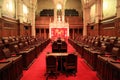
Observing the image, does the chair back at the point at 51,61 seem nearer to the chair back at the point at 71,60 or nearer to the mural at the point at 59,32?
the chair back at the point at 71,60

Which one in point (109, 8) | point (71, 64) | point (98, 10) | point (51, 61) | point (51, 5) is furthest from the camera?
point (51, 5)

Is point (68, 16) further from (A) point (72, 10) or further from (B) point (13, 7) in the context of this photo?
(B) point (13, 7)

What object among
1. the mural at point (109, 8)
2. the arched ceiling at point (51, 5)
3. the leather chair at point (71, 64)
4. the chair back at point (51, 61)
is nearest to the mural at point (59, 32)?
the arched ceiling at point (51, 5)

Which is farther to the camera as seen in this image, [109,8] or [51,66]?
[109,8]

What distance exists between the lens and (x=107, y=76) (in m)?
4.61

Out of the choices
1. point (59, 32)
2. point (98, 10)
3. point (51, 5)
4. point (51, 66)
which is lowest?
point (51, 66)

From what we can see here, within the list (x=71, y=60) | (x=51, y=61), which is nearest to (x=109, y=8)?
(x=71, y=60)

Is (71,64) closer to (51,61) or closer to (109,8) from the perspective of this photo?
(51,61)

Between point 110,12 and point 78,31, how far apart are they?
1235 cm

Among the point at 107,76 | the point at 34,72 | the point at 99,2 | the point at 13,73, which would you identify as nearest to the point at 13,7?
the point at 99,2

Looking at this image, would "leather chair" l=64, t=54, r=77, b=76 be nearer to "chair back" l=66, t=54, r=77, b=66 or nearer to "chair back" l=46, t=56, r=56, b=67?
"chair back" l=66, t=54, r=77, b=66

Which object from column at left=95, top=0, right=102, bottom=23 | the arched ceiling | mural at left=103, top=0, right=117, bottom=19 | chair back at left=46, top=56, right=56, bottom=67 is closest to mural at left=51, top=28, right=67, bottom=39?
column at left=95, top=0, right=102, bottom=23

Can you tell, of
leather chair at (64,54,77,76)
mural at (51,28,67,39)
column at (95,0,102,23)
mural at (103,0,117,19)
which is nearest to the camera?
leather chair at (64,54,77,76)

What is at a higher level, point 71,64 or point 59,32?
point 59,32
